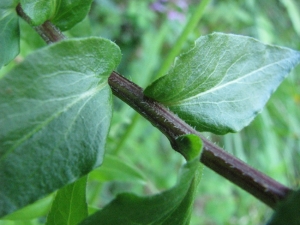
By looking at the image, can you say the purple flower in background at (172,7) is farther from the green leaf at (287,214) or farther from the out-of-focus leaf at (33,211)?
the green leaf at (287,214)

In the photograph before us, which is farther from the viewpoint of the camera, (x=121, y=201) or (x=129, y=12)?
(x=129, y=12)

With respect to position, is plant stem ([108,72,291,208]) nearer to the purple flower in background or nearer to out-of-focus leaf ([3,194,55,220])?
out-of-focus leaf ([3,194,55,220])

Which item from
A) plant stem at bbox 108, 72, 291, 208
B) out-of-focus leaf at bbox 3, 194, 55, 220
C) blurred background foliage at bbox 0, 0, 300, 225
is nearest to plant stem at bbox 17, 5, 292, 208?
plant stem at bbox 108, 72, 291, 208

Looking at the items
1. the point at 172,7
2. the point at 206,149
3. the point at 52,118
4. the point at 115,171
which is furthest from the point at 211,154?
the point at 172,7

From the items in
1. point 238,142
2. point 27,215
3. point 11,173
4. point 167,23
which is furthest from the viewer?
point 238,142

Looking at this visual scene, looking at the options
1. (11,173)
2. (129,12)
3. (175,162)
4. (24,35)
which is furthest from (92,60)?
(175,162)

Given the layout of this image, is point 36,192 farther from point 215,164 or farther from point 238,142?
point 238,142

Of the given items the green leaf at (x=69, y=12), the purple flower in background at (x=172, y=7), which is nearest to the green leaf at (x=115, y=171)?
the green leaf at (x=69, y=12)
